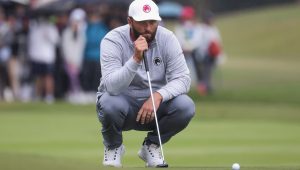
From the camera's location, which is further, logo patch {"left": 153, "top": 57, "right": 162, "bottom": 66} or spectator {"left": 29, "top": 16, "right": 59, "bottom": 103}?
spectator {"left": 29, "top": 16, "right": 59, "bottom": 103}

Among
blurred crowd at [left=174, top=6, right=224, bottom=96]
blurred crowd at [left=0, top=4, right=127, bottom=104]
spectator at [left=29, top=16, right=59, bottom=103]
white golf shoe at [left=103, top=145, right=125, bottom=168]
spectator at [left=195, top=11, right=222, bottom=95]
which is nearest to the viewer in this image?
white golf shoe at [left=103, top=145, right=125, bottom=168]

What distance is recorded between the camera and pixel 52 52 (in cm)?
2412

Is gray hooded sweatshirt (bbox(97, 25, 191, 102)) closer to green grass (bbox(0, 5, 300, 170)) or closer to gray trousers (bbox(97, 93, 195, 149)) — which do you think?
→ gray trousers (bbox(97, 93, 195, 149))

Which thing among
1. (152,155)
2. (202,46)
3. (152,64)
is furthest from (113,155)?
(202,46)

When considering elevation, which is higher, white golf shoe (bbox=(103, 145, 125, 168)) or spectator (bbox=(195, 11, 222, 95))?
white golf shoe (bbox=(103, 145, 125, 168))

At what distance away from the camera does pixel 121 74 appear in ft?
32.5

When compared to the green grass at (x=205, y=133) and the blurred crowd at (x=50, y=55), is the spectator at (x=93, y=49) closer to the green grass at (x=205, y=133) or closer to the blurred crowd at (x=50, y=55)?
the blurred crowd at (x=50, y=55)

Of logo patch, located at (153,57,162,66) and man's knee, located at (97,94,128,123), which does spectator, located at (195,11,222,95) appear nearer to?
logo patch, located at (153,57,162,66)

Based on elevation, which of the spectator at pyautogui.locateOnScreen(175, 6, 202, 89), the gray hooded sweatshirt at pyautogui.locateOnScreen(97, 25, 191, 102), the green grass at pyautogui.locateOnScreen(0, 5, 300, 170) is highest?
the gray hooded sweatshirt at pyautogui.locateOnScreen(97, 25, 191, 102)

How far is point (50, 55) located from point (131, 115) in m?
13.9

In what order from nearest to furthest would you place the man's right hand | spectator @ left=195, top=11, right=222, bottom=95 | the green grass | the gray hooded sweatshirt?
1. the man's right hand
2. the gray hooded sweatshirt
3. the green grass
4. spectator @ left=195, top=11, right=222, bottom=95

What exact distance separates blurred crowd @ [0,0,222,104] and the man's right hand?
42.8 ft

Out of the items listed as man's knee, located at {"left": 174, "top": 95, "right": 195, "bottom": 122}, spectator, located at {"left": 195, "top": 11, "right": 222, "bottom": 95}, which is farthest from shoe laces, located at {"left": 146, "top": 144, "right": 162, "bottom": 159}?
spectator, located at {"left": 195, "top": 11, "right": 222, "bottom": 95}

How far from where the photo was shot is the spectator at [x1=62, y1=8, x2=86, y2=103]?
78.9 feet
